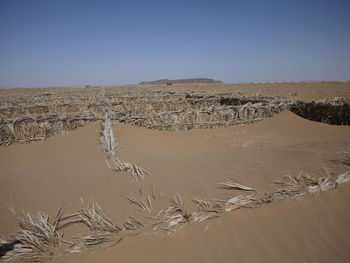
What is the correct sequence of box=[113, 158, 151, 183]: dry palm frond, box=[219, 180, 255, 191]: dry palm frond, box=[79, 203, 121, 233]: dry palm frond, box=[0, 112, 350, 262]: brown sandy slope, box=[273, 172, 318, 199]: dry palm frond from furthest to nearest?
box=[113, 158, 151, 183]: dry palm frond → box=[219, 180, 255, 191]: dry palm frond → box=[273, 172, 318, 199]: dry palm frond → box=[79, 203, 121, 233]: dry palm frond → box=[0, 112, 350, 262]: brown sandy slope

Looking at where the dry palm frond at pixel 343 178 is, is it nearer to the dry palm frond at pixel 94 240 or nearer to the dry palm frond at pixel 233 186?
the dry palm frond at pixel 233 186

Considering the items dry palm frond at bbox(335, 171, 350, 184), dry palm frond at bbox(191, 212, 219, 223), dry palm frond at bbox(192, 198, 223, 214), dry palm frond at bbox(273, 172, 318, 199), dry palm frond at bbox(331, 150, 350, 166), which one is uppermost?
dry palm frond at bbox(331, 150, 350, 166)

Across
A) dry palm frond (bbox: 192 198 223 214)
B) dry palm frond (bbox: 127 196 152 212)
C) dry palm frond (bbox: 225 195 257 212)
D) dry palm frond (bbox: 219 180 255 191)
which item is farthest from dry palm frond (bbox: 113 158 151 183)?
dry palm frond (bbox: 225 195 257 212)

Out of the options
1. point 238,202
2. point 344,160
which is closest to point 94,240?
point 238,202

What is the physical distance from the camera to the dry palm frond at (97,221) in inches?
70.7

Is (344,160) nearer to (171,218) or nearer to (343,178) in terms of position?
(343,178)

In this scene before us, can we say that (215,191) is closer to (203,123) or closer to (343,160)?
(343,160)

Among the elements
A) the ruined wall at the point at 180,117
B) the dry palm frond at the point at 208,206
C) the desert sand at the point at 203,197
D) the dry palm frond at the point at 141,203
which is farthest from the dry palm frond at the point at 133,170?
the ruined wall at the point at 180,117

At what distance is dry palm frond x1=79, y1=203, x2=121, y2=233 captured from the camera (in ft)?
5.89

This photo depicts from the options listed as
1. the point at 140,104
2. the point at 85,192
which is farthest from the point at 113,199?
the point at 140,104

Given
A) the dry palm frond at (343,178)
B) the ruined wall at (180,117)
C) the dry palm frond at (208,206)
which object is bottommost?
the dry palm frond at (208,206)

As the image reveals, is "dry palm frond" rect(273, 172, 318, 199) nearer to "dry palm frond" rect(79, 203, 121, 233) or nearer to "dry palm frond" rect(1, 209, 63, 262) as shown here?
Answer: "dry palm frond" rect(79, 203, 121, 233)

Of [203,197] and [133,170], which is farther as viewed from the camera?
[133,170]

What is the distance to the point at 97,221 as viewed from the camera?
183 centimetres
